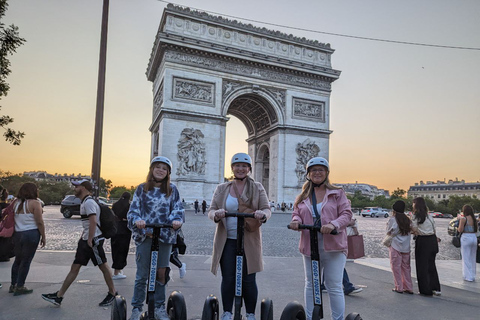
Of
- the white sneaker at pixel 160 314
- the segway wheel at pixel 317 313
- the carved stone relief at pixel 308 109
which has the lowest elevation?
the white sneaker at pixel 160 314

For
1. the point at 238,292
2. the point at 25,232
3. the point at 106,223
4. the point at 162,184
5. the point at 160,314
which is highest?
the point at 162,184

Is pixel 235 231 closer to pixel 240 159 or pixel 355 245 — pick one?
pixel 240 159

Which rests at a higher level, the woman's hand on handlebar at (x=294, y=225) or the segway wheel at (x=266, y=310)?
the woman's hand on handlebar at (x=294, y=225)

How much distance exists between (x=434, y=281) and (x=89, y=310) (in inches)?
190

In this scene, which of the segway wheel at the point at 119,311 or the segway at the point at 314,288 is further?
the segway wheel at the point at 119,311

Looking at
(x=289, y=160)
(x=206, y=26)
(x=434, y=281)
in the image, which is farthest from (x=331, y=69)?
(x=434, y=281)

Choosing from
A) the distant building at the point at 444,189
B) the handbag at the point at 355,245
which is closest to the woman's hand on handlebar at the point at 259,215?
the handbag at the point at 355,245

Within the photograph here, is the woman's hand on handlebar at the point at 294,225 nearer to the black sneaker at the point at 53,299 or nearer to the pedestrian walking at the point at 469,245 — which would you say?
the black sneaker at the point at 53,299

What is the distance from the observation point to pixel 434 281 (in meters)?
5.40

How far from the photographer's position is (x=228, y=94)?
97.0 feet

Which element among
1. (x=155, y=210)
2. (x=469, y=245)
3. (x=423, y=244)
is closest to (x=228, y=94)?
(x=469, y=245)

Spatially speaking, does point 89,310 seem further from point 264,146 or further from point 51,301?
point 264,146

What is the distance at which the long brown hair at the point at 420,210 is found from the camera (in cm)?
570

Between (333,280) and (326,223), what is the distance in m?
0.51
